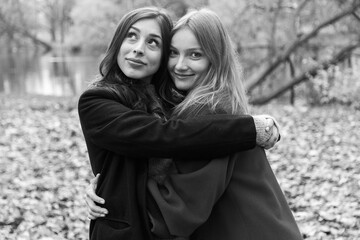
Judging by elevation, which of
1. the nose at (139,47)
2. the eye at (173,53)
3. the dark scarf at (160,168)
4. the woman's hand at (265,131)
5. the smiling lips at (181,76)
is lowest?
the dark scarf at (160,168)

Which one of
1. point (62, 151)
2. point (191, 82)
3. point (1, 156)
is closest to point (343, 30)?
point (62, 151)

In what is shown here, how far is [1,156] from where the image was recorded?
6.26 m

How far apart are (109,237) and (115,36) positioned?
91 centimetres

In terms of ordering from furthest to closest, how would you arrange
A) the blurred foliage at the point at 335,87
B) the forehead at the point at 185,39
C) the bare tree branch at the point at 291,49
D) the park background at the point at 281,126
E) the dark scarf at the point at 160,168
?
the bare tree branch at the point at 291,49 < the blurred foliage at the point at 335,87 < the park background at the point at 281,126 < the forehead at the point at 185,39 < the dark scarf at the point at 160,168

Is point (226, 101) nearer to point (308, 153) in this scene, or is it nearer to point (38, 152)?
point (308, 153)

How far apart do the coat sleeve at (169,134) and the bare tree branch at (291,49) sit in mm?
11346

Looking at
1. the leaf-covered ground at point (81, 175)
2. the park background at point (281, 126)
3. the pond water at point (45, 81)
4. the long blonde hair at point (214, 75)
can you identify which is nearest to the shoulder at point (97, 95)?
the long blonde hair at point (214, 75)

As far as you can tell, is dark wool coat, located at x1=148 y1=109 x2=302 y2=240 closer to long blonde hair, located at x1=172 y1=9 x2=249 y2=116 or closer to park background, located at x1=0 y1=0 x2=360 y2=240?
long blonde hair, located at x1=172 y1=9 x2=249 y2=116

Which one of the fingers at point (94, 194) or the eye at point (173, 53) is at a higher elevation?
the eye at point (173, 53)

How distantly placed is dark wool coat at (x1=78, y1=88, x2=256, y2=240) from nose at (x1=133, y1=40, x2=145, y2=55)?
25 cm

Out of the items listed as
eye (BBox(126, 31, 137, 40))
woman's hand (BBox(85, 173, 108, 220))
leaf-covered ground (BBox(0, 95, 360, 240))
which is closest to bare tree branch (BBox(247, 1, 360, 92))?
leaf-covered ground (BBox(0, 95, 360, 240))

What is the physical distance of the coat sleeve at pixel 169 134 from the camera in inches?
69.5

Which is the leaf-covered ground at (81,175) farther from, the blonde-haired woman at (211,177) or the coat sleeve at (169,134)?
the coat sleeve at (169,134)

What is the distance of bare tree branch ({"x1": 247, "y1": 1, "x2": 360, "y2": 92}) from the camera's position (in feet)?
39.9
